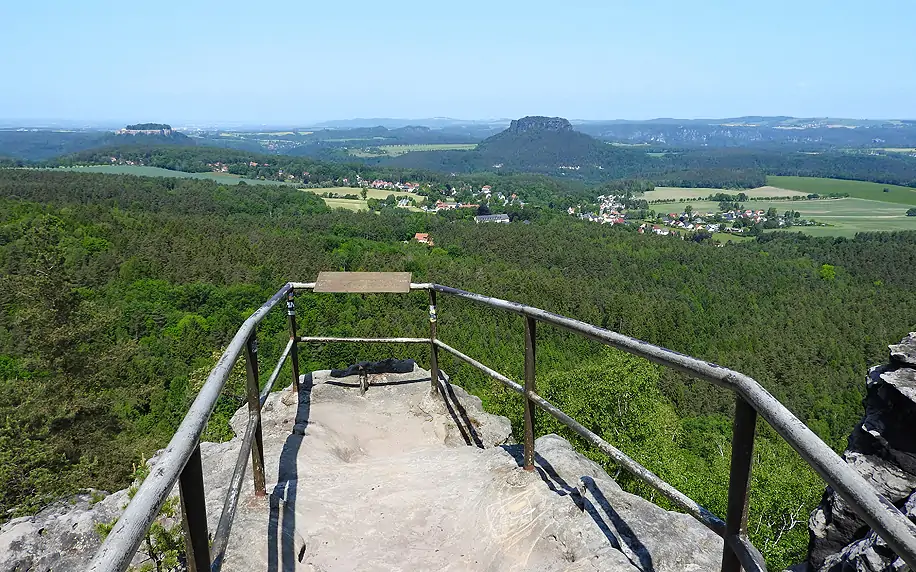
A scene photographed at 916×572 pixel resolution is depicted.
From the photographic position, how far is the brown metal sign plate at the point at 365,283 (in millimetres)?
5270

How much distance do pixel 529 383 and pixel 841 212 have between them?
16618cm

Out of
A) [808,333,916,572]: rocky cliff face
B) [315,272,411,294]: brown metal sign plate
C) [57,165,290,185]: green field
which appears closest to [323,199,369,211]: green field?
[57,165,290,185]: green field

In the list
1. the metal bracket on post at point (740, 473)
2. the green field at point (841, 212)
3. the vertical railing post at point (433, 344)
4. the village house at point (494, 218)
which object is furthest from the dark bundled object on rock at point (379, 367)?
the green field at point (841, 212)

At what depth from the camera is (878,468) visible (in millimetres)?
3904

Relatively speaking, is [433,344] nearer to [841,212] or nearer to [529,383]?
[529,383]

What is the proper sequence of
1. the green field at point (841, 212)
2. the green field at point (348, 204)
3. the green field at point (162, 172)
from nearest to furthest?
1. the green field at point (841, 212)
2. the green field at point (348, 204)
3. the green field at point (162, 172)

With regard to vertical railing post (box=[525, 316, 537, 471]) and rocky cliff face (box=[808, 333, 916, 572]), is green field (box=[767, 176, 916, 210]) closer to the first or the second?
rocky cliff face (box=[808, 333, 916, 572])

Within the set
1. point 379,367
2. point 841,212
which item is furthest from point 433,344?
point 841,212

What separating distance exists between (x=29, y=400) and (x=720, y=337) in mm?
61247

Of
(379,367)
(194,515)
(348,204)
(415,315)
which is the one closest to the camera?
(194,515)

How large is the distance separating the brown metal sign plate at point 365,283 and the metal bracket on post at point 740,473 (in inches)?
149

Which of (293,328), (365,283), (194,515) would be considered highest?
(194,515)

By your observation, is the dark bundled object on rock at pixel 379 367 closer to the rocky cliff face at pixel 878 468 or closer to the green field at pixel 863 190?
the rocky cliff face at pixel 878 468

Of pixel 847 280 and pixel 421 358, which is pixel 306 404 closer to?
pixel 421 358
